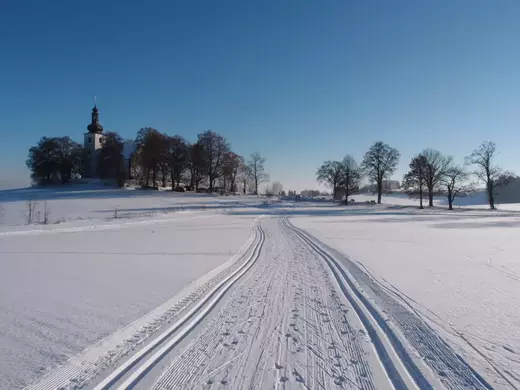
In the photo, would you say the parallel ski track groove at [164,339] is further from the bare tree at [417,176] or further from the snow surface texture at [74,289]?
the bare tree at [417,176]

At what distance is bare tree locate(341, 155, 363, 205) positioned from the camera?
61169 millimetres

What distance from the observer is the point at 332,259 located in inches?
441

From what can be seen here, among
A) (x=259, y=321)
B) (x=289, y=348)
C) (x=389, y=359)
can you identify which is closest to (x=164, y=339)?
(x=259, y=321)

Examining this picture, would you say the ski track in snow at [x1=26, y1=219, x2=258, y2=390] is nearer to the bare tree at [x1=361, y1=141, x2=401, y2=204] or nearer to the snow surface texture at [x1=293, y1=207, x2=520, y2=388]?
the snow surface texture at [x1=293, y1=207, x2=520, y2=388]

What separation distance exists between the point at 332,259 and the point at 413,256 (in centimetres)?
327

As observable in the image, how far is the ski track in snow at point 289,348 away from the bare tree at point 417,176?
164 feet

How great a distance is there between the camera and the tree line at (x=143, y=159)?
64.8 meters

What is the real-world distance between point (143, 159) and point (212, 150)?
14.2 meters

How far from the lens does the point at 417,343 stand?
4.61 metres

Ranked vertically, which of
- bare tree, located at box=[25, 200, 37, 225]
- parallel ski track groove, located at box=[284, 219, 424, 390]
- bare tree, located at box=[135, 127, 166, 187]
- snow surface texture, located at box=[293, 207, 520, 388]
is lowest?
snow surface texture, located at box=[293, 207, 520, 388]

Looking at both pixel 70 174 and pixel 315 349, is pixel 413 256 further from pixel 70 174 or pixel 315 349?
pixel 70 174

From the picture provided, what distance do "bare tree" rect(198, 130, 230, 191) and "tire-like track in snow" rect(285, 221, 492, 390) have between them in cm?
6151

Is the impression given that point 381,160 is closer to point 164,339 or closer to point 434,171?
point 434,171

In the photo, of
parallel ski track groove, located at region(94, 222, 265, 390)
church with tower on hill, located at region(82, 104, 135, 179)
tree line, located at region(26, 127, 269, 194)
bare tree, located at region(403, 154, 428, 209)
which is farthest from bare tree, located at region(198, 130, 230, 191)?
parallel ski track groove, located at region(94, 222, 265, 390)
